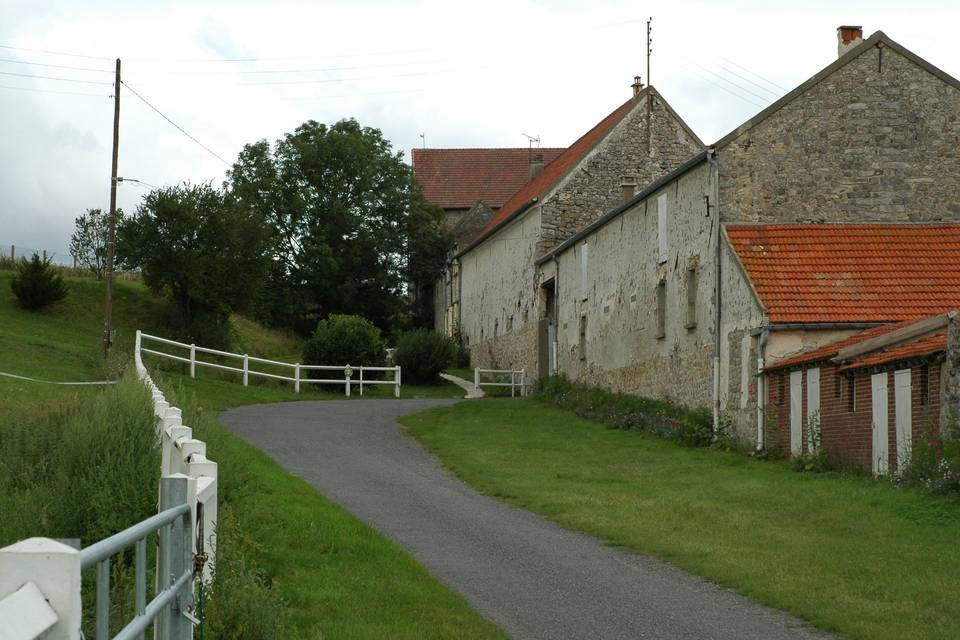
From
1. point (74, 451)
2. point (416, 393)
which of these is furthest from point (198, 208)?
point (74, 451)

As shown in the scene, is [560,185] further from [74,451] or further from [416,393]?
[74,451]

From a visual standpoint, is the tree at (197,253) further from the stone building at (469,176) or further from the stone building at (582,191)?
the stone building at (469,176)

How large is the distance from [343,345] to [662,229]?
12.8 meters

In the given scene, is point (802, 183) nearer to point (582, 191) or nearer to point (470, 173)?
point (582, 191)

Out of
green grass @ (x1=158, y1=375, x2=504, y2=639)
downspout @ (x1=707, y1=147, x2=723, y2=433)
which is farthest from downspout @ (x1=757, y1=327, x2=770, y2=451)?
green grass @ (x1=158, y1=375, x2=504, y2=639)

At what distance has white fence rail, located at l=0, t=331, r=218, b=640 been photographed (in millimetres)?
3188

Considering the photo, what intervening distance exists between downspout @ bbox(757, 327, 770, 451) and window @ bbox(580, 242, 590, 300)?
1291cm

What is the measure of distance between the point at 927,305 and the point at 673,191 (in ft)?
22.3

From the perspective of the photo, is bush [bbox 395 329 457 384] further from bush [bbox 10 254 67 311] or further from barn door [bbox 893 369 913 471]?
barn door [bbox 893 369 913 471]

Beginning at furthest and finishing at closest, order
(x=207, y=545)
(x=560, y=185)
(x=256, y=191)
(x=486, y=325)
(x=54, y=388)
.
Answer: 1. (x=256, y=191)
2. (x=486, y=325)
3. (x=560, y=185)
4. (x=54, y=388)
5. (x=207, y=545)

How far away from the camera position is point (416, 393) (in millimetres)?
39094

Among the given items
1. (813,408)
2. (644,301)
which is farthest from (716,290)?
(644,301)

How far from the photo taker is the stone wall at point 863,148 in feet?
83.4

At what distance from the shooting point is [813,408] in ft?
67.7
